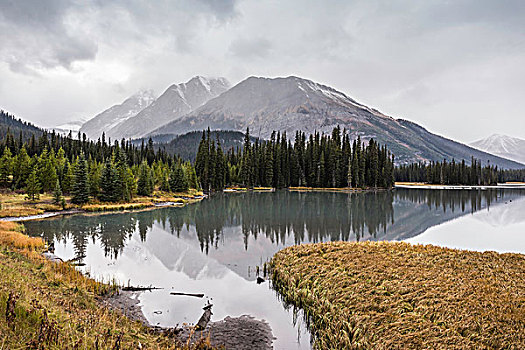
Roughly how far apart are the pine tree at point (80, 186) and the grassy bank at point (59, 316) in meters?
42.8

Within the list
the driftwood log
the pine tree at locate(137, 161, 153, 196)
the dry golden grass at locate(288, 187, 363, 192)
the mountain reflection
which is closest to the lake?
the mountain reflection

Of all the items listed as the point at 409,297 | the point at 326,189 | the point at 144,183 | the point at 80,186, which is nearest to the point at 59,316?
the point at 409,297

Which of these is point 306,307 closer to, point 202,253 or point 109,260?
point 202,253

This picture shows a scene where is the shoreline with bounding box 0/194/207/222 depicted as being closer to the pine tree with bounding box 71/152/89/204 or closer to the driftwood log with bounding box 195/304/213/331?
the pine tree with bounding box 71/152/89/204

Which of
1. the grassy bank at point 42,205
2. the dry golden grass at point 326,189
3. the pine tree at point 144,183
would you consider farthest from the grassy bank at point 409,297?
the dry golden grass at point 326,189

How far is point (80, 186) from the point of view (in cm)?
5588

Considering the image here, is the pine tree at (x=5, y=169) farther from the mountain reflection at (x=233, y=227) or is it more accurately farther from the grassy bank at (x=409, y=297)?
the grassy bank at (x=409, y=297)

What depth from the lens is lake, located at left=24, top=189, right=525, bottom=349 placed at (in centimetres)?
1433

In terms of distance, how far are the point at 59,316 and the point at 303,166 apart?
119 m

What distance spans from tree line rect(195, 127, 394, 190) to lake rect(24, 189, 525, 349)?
64.5 meters

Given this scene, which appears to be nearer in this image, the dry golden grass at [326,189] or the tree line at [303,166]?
the dry golden grass at [326,189]

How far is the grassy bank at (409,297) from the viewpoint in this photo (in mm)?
9406

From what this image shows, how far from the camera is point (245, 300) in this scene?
50.0 feet

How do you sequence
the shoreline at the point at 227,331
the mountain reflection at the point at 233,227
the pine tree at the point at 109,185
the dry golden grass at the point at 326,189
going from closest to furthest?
the shoreline at the point at 227,331, the mountain reflection at the point at 233,227, the pine tree at the point at 109,185, the dry golden grass at the point at 326,189
